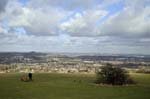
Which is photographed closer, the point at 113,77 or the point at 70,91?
the point at 70,91

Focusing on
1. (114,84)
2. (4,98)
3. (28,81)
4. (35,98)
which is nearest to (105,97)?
(35,98)

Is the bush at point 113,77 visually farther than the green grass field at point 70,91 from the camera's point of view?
Yes

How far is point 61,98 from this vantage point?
37.5 meters

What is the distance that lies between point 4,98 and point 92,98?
1056 centimetres

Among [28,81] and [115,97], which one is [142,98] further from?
[28,81]

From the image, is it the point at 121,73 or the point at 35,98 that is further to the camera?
the point at 121,73

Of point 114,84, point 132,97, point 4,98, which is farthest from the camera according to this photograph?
point 114,84

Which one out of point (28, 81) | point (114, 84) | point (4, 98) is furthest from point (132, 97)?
point (28, 81)

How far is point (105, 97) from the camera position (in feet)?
127

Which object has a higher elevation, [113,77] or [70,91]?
[113,77]

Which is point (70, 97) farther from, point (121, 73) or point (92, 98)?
point (121, 73)

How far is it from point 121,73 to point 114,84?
2.91m

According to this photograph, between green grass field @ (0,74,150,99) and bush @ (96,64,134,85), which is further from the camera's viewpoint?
bush @ (96,64,134,85)

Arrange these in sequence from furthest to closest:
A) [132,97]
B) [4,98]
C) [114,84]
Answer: [114,84], [132,97], [4,98]
